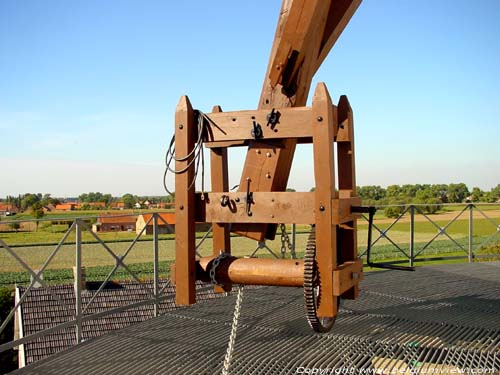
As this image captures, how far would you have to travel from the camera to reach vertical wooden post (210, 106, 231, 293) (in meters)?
3.20

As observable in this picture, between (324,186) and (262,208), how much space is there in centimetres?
38

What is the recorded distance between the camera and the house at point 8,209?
13.7 m

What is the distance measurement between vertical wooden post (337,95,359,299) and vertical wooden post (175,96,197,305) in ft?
2.73

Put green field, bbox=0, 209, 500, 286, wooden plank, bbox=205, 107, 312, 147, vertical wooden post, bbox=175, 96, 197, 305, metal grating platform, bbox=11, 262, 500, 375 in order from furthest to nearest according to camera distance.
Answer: green field, bbox=0, 209, 500, 286 < metal grating platform, bbox=11, 262, 500, 375 < vertical wooden post, bbox=175, 96, 197, 305 < wooden plank, bbox=205, 107, 312, 147

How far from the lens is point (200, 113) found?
274 centimetres

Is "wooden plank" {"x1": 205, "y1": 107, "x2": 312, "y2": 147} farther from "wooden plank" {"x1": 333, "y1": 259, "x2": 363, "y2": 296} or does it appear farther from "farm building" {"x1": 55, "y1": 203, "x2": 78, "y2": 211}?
"farm building" {"x1": 55, "y1": 203, "x2": 78, "y2": 211}

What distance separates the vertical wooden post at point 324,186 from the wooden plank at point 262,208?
83mm

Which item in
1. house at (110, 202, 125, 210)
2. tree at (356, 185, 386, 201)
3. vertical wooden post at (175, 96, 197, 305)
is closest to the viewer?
vertical wooden post at (175, 96, 197, 305)

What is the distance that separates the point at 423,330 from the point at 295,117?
223cm

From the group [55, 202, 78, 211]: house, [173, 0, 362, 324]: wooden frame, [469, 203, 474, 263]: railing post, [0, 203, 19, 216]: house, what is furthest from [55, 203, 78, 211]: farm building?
[173, 0, 362, 324]: wooden frame

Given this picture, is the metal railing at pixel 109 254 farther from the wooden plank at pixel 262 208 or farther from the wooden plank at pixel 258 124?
the wooden plank at pixel 258 124

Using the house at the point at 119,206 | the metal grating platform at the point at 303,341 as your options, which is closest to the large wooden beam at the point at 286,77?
the metal grating platform at the point at 303,341

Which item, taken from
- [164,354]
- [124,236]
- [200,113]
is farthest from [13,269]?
[200,113]

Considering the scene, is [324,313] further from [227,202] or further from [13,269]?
[13,269]
